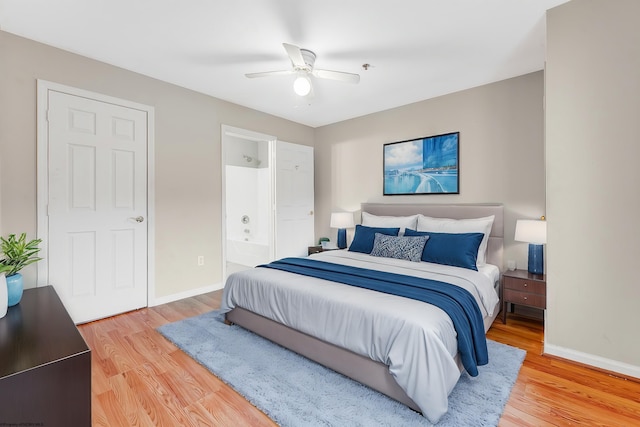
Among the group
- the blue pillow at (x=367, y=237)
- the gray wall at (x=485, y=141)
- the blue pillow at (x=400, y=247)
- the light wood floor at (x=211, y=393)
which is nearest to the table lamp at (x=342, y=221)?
the gray wall at (x=485, y=141)

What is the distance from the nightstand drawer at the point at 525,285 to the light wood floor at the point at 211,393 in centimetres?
41

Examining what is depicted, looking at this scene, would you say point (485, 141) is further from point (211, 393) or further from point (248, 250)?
point (248, 250)

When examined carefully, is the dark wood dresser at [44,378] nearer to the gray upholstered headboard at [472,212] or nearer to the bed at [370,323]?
the bed at [370,323]

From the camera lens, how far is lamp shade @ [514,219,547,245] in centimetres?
269

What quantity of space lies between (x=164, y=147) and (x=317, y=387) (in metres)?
2.99

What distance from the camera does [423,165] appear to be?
3961mm

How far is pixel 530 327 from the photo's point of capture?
111 inches

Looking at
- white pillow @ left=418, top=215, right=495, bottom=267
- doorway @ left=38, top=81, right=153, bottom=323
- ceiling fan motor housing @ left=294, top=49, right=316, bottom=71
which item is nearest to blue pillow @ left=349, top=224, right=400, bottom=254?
white pillow @ left=418, top=215, right=495, bottom=267

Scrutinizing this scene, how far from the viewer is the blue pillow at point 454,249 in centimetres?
282

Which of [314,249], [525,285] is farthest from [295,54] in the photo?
[314,249]

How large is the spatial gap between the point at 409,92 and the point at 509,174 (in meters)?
1.51

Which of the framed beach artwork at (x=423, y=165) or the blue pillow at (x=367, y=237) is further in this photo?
the framed beach artwork at (x=423, y=165)

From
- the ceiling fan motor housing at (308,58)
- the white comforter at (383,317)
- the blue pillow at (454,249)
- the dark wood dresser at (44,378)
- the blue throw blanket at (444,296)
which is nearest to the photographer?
the dark wood dresser at (44,378)

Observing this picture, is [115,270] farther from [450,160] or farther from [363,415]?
[450,160]
